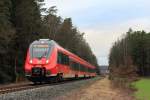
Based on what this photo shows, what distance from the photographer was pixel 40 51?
117 feet

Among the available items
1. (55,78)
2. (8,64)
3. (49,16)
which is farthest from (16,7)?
(49,16)

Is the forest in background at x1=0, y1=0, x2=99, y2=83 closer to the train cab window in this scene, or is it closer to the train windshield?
the train cab window

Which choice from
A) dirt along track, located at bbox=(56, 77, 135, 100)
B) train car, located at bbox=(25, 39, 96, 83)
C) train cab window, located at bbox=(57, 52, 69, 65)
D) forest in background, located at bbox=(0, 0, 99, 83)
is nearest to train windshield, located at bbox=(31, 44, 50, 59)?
train car, located at bbox=(25, 39, 96, 83)

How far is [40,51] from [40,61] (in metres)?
1.14

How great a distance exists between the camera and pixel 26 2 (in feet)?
194

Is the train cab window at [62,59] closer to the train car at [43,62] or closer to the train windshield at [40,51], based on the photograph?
the train car at [43,62]

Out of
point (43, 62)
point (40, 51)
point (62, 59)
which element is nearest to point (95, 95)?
point (43, 62)

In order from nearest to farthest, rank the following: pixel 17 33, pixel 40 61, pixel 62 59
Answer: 1. pixel 40 61
2. pixel 62 59
3. pixel 17 33

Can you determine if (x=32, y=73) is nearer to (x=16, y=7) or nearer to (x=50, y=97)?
(x=50, y=97)

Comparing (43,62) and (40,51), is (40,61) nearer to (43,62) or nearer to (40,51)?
(43,62)

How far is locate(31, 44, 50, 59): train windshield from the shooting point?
116 feet

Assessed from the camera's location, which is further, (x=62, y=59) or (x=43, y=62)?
(x=62, y=59)

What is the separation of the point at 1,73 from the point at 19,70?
9.02 meters

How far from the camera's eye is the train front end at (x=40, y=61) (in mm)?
34375
